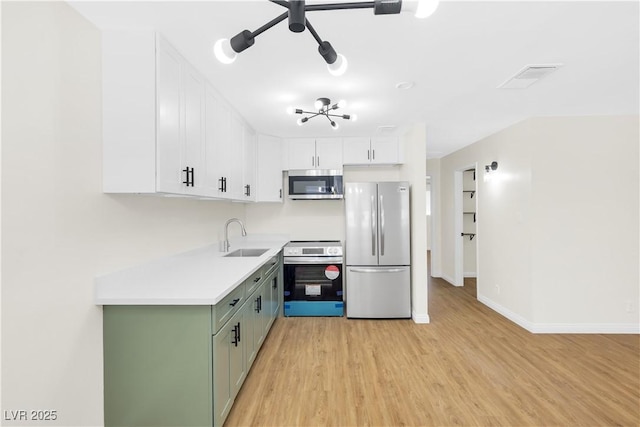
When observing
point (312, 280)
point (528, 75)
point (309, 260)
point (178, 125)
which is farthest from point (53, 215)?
point (528, 75)

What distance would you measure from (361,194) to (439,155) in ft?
8.49

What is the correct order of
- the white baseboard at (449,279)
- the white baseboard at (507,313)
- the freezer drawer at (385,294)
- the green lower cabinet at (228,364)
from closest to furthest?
the green lower cabinet at (228,364) < the white baseboard at (507,313) < the freezer drawer at (385,294) < the white baseboard at (449,279)

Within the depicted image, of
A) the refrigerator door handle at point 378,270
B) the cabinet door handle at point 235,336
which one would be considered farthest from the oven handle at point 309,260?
the cabinet door handle at point 235,336

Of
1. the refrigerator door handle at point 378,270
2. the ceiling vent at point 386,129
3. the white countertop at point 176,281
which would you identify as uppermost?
the ceiling vent at point 386,129

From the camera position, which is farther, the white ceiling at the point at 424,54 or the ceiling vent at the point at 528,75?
the ceiling vent at the point at 528,75

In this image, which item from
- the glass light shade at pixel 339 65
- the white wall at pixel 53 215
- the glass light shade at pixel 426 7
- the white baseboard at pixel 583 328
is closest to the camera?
the glass light shade at pixel 426 7

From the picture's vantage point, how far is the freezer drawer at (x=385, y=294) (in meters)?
3.69

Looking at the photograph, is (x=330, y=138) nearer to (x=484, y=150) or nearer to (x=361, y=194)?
(x=361, y=194)

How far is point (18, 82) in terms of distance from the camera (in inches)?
49.9

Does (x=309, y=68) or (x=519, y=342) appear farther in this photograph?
(x=519, y=342)

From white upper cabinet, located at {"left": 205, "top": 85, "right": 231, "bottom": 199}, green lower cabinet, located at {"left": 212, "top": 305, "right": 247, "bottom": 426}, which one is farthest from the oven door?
Answer: green lower cabinet, located at {"left": 212, "top": 305, "right": 247, "bottom": 426}

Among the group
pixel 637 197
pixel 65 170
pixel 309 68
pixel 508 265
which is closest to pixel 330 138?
pixel 309 68

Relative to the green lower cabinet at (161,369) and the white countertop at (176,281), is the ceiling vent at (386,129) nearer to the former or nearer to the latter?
the white countertop at (176,281)

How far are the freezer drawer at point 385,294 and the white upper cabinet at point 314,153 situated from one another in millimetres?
1591
